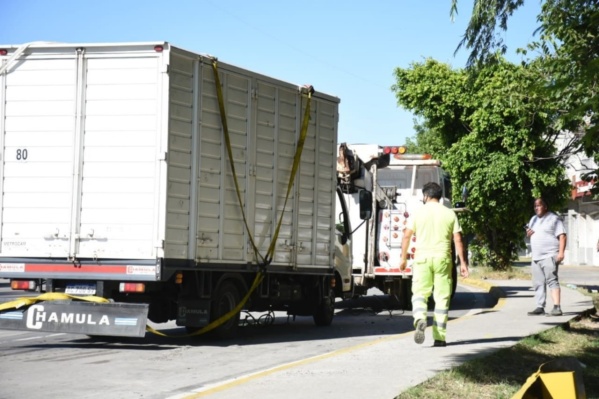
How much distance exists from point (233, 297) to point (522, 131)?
19.9m

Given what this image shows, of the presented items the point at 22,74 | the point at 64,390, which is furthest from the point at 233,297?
the point at 64,390

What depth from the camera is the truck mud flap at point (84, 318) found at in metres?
11.5

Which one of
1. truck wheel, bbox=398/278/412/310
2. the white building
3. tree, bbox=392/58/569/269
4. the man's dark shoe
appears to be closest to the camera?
the man's dark shoe

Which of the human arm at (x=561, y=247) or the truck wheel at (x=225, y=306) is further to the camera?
the human arm at (x=561, y=247)

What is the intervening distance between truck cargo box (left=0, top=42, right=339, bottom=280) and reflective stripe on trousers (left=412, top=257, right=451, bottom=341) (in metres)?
2.55

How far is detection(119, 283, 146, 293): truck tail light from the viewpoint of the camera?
11.5m

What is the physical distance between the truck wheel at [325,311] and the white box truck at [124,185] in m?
2.51

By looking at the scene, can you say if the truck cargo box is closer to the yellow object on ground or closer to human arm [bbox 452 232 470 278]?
human arm [bbox 452 232 470 278]

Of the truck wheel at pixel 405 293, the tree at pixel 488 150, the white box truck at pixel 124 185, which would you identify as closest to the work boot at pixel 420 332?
the white box truck at pixel 124 185

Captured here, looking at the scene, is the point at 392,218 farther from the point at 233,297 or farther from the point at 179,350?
the point at 179,350

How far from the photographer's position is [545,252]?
1583cm

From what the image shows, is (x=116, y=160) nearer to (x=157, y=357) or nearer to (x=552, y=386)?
(x=157, y=357)

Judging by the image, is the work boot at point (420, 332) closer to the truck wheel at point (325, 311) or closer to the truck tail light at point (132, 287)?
the truck tail light at point (132, 287)

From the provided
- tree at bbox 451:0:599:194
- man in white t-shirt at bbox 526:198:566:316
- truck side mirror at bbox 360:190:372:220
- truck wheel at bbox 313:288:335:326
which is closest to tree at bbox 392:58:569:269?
man in white t-shirt at bbox 526:198:566:316
